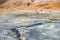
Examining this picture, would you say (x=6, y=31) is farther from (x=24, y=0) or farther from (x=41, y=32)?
(x=24, y=0)

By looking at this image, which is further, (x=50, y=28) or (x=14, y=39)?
(x=50, y=28)

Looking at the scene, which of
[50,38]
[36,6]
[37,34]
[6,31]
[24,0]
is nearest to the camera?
[50,38]

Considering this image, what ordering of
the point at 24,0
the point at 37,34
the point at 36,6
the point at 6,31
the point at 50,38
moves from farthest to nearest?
the point at 24,0 → the point at 36,6 → the point at 6,31 → the point at 37,34 → the point at 50,38

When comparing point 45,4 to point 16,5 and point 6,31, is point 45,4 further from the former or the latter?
point 6,31

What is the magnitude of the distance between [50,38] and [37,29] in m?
0.27

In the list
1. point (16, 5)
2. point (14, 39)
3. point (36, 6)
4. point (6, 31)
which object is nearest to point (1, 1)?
point (16, 5)

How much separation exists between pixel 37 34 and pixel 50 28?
0.78ft

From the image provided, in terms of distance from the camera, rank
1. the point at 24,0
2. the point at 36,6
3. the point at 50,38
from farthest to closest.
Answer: the point at 24,0 → the point at 36,6 → the point at 50,38

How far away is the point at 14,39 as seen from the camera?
4.64 ft

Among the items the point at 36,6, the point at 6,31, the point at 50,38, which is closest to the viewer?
the point at 50,38

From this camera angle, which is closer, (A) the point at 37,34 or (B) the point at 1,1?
(A) the point at 37,34

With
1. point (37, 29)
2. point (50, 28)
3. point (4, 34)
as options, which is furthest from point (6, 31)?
point (50, 28)

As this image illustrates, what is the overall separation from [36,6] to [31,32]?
1.86 meters

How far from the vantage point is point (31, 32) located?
5.10 ft
